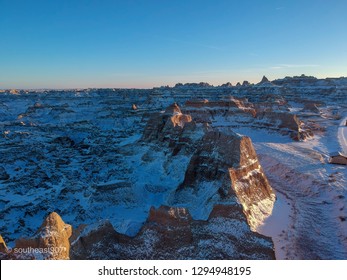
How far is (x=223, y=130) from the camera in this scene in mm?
32344

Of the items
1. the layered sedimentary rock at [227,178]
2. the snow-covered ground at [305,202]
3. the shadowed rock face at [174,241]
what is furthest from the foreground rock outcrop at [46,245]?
the snow-covered ground at [305,202]

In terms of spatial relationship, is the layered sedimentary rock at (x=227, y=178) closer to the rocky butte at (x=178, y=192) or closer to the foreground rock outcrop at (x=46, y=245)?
the rocky butte at (x=178, y=192)

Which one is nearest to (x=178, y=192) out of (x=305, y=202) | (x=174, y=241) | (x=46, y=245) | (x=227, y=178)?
(x=227, y=178)

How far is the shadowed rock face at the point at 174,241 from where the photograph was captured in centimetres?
1566

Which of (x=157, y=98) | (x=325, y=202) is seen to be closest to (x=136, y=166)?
(x=325, y=202)

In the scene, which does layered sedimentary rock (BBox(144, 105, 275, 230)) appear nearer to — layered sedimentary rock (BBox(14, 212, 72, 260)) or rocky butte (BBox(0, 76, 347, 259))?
rocky butte (BBox(0, 76, 347, 259))

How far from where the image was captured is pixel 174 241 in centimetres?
1636

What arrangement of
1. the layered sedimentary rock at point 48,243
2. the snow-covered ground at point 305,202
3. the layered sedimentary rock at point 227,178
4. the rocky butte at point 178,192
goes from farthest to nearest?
1. the layered sedimentary rock at point 227,178
2. the snow-covered ground at point 305,202
3. the rocky butte at point 178,192
4. the layered sedimentary rock at point 48,243

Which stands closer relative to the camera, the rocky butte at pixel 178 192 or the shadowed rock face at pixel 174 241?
the shadowed rock face at pixel 174 241

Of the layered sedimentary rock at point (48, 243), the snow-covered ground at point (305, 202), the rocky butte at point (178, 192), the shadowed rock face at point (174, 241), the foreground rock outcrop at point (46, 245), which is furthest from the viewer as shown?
the snow-covered ground at point (305, 202)

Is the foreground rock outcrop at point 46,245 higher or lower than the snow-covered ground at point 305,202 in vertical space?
higher

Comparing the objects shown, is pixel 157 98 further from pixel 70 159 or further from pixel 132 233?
pixel 132 233

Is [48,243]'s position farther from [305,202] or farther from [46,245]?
[305,202]

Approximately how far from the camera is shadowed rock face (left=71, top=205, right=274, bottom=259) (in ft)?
51.4
